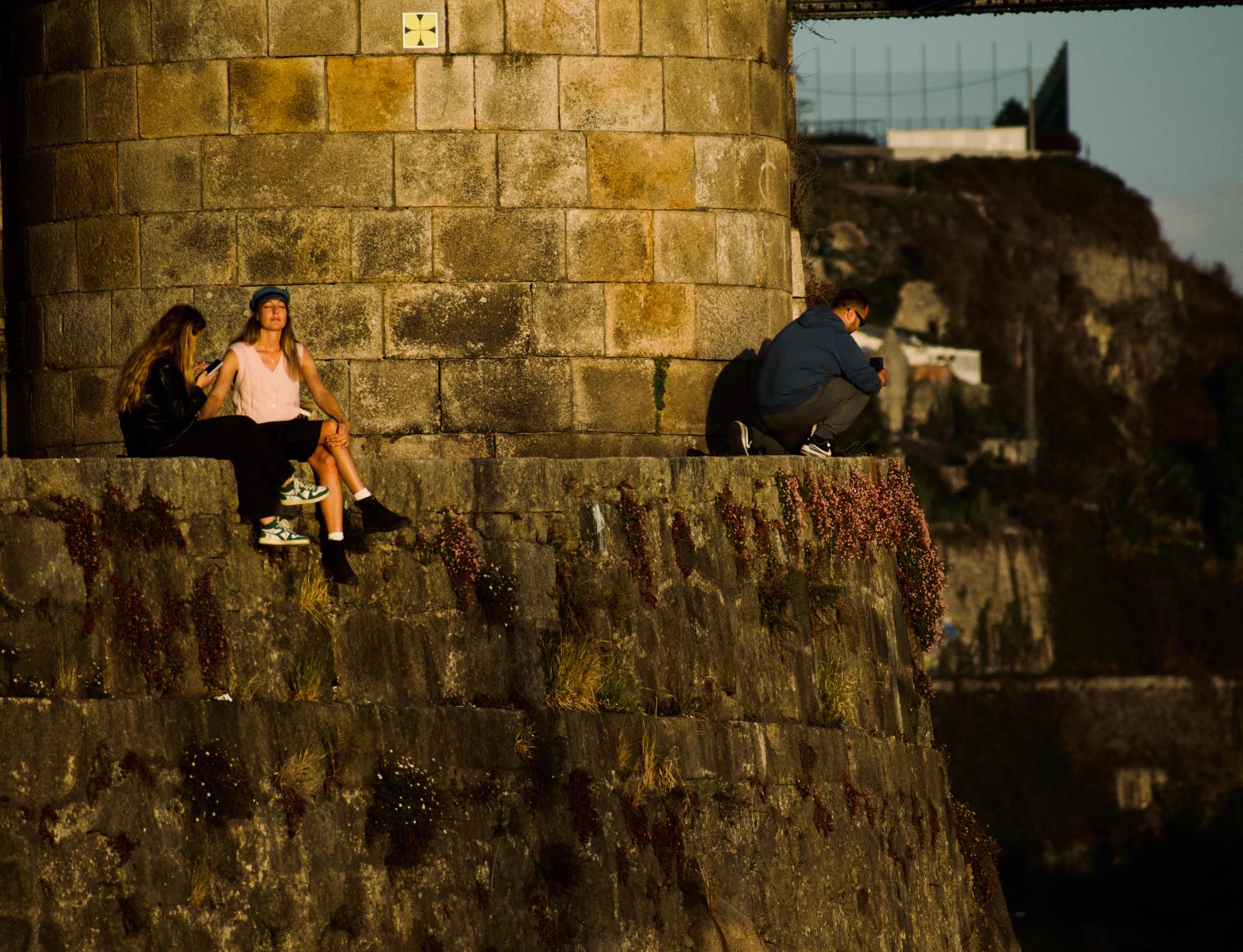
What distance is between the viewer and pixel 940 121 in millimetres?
88438

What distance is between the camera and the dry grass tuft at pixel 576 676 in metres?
11.0

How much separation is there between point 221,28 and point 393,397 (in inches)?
95.3

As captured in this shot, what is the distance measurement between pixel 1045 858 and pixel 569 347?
130 ft

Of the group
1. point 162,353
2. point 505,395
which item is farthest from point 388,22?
point 162,353

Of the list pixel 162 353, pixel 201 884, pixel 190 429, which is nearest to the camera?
pixel 201 884

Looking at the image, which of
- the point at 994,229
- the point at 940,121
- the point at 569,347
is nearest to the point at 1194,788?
the point at 994,229

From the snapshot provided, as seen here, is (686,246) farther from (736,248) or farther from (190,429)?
(190,429)

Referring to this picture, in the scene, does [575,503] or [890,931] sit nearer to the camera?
[575,503]

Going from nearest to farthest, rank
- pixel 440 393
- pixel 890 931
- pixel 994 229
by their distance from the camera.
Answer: pixel 890 931, pixel 440 393, pixel 994 229

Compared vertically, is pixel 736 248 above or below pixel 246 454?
above

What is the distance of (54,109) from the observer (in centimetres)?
1449

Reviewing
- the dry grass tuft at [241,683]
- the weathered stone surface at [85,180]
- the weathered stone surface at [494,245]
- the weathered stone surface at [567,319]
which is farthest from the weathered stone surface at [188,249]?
the dry grass tuft at [241,683]

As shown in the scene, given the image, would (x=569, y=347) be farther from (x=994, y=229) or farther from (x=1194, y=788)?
(x=994, y=229)

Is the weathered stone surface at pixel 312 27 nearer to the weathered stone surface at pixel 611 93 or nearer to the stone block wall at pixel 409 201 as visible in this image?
the stone block wall at pixel 409 201
